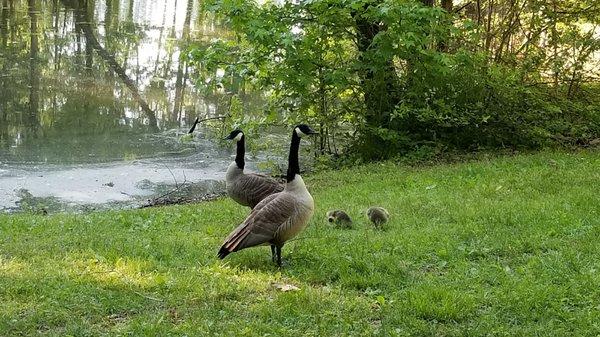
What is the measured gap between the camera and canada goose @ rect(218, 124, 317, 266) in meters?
7.25

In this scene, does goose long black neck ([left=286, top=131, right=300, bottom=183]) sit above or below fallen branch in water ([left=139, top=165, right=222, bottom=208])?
above

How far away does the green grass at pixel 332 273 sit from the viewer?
19.6 ft

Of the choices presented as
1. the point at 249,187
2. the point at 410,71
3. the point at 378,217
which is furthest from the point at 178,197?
the point at 378,217

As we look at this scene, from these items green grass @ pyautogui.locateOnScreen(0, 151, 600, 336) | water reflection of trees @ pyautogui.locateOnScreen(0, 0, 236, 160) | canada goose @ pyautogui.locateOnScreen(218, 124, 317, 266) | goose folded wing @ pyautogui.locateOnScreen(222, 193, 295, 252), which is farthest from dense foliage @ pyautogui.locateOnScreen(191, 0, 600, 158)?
goose folded wing @ pyautogui.locateOnScreen(222, 193, 295, 252)

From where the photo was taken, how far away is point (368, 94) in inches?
625

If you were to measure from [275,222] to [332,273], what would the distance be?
2.64ft

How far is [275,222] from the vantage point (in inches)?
293

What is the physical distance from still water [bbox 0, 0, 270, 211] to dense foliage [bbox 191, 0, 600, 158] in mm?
2838

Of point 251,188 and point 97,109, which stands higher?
point 251,188

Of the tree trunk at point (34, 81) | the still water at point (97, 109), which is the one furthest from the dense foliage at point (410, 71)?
the tree trunk at point (34, 81)

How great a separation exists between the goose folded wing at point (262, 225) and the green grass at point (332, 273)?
343mm

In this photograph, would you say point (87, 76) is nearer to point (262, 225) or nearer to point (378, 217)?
point (378, 217)

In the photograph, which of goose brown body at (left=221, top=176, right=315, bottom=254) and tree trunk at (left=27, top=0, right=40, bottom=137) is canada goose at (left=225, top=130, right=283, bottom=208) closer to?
goose brown body at (left=221, top=176, right=315, bottom=254)

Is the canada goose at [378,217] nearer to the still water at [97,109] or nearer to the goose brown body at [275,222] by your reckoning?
the goose brown body at [275,222]
